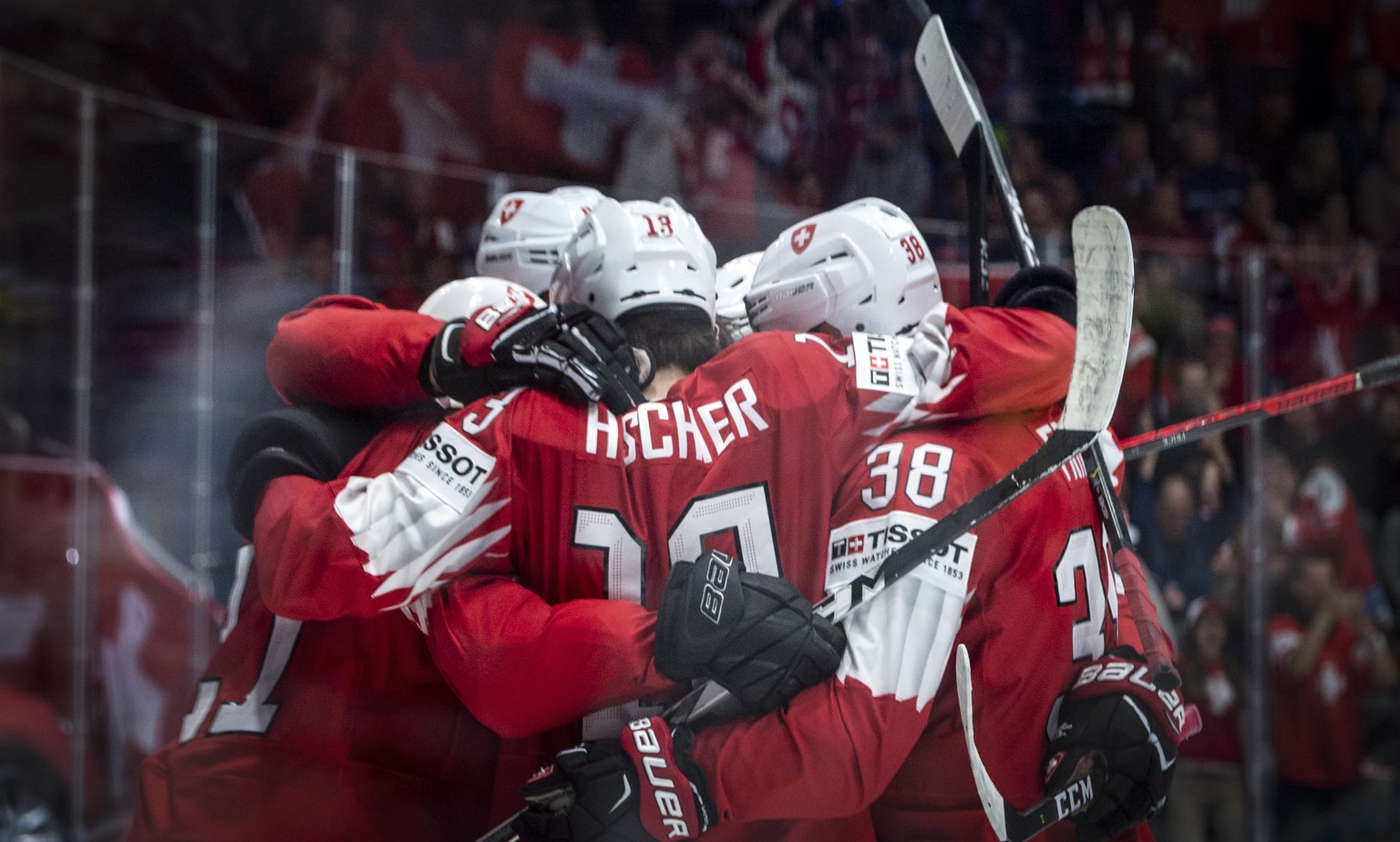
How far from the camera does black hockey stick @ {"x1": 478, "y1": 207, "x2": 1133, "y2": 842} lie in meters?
0.74

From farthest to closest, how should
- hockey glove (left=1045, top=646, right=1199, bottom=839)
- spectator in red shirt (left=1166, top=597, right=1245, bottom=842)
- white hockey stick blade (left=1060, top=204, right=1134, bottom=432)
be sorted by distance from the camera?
spectator in red shirt (left=1166, top=597, right=1245, bottom=842) < hockey glove (left=1045, top=646, right=1199, bottom=839) < white hockey stick blade (left=1060, top=204, right=1134, bottom=432)

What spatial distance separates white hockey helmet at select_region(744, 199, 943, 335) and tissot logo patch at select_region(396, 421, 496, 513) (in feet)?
0.77

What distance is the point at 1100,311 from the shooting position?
2.45 feet

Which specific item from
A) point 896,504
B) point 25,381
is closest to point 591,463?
point 896,504

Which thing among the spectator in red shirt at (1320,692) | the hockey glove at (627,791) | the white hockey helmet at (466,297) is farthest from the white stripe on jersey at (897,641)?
the spectator in red shirt at (1320,692)

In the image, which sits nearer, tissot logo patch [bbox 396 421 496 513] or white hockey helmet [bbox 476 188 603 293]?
tissot logo patch [bbox 396 421 496 513]

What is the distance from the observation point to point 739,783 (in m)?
0.79

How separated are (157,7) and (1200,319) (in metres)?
0.93

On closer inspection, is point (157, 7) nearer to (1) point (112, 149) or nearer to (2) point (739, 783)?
(1) point (112, 149)

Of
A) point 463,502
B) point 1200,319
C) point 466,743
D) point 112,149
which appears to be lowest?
point 466,743

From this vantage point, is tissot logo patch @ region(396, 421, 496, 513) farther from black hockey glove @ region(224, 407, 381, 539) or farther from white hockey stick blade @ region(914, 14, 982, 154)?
white hockey stick blade @ region(914, 14, 982, 154)

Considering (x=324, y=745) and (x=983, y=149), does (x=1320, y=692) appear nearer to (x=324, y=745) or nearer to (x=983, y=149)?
(x=983, y=149)

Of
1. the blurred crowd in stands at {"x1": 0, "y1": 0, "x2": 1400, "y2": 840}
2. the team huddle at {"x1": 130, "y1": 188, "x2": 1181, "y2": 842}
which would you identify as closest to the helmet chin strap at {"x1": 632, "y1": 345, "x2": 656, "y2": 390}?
the team huddle at {"x1": 130, "y1": 188, "x2": 1181, "y2": 842}

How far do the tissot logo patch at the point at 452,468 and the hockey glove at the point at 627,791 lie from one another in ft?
0.67
